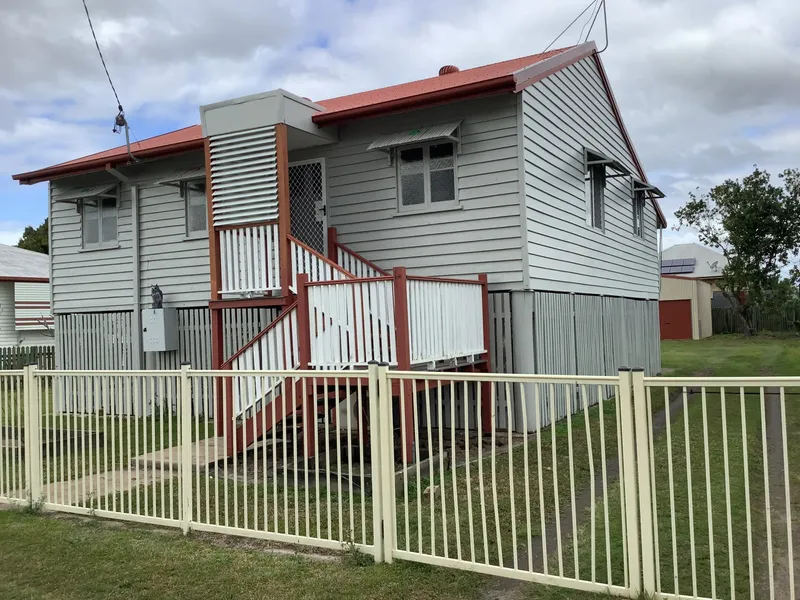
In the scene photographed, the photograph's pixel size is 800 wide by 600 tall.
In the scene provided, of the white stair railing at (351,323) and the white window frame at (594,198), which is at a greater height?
the white window frame at (594,198)

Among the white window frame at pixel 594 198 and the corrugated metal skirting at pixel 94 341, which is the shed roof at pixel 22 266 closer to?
the corrugated metal skirting at pixel 94 341

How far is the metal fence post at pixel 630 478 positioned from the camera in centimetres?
376

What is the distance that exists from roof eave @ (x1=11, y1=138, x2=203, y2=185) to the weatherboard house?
0.12ft

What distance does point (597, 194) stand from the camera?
13.5 metres

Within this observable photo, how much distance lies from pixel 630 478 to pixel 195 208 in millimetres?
10490

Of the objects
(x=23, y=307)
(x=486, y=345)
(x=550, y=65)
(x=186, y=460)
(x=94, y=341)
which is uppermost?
(x=550, y=65)

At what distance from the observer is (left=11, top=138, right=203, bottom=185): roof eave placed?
11.7 metres

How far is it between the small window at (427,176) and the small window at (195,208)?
13.3 ft

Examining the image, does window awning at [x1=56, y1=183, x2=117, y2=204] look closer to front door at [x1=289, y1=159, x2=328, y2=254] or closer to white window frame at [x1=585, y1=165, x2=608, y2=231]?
front door at [x1=289, y1=159, x2=328, y2=254]

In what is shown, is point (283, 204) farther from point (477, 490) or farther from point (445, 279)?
point (477, 490)

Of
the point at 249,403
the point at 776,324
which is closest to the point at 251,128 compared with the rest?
the point at 249,403

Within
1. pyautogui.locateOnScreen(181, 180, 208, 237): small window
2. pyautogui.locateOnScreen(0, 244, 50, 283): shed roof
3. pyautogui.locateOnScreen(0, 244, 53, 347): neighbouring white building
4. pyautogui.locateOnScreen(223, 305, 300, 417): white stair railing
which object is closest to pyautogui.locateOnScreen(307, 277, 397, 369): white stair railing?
pyautogui.locateOnScreen(223, 305, 300, 417): white stair railing

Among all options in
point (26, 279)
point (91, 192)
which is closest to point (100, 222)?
point (91, 192)

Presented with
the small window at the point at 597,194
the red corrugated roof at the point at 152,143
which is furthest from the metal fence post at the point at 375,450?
the small window at the point at 597,194
